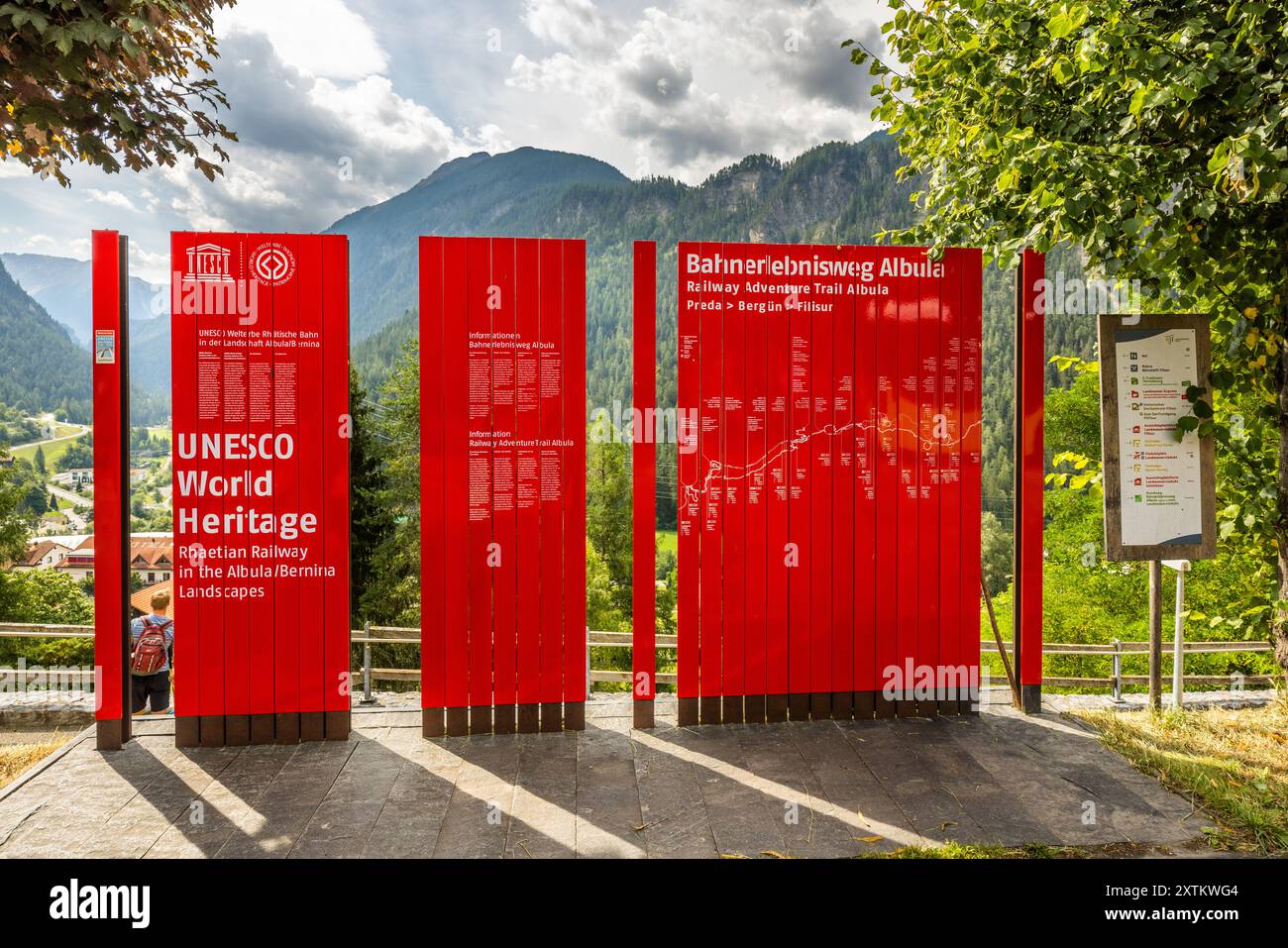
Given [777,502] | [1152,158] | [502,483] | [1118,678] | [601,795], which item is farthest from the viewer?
[1118,678]

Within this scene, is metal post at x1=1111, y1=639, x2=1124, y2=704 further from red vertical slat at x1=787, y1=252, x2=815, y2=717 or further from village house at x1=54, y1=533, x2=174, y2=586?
village house at x1=54, y1=533, x2=174, y2=586

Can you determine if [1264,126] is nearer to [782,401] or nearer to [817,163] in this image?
[782,401]

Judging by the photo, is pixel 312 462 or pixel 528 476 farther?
pixel 528 476

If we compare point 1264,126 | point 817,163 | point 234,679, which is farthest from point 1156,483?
point 817,163

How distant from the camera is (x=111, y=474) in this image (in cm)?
472

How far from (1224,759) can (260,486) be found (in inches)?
243

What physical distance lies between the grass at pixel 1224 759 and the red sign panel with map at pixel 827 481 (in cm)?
106

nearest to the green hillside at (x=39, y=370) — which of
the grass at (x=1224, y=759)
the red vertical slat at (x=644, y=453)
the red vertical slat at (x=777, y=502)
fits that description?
the red vertical slat at (x=644, y=453)

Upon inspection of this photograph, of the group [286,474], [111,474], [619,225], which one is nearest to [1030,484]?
[286,474]

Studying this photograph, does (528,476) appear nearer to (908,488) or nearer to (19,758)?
(908,488)

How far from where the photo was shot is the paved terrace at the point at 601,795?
3.78 m

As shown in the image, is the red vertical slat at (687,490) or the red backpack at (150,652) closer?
the red vertical slat at (687,490)

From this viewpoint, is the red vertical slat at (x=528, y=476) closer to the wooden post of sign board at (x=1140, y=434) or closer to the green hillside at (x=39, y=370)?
the wooden post of sign board at (x=1140, y=434)

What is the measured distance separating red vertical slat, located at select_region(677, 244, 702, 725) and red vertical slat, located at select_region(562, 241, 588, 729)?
2.06 ft
